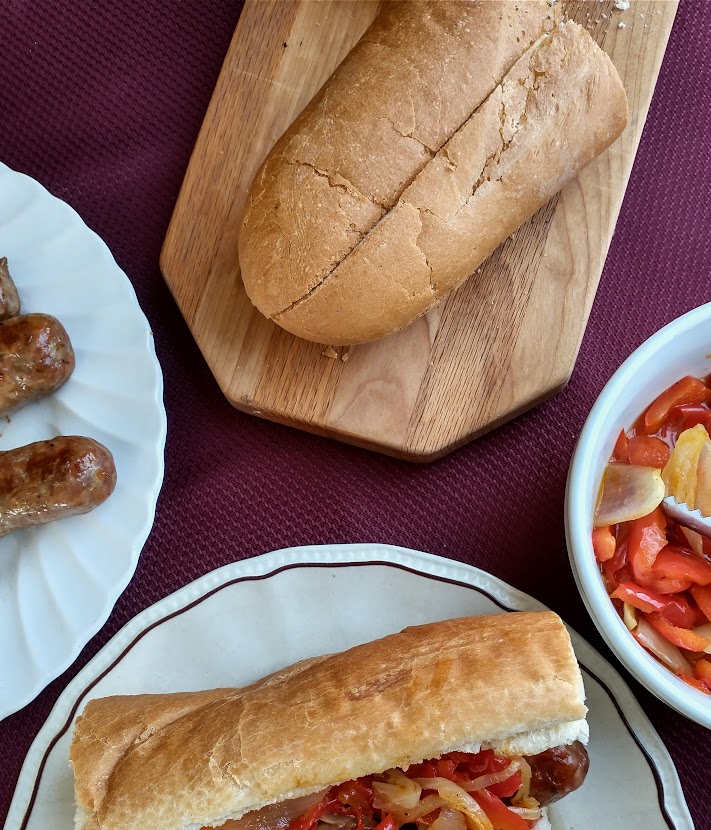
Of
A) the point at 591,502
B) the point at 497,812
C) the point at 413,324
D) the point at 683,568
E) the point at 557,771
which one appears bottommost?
the point at 497,812

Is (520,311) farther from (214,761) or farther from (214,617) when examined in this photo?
(214,761)

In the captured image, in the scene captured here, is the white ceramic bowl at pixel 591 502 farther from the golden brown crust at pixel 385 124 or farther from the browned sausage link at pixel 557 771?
the golden brown crust at pixel 385 124

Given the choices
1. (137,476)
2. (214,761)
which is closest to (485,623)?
(214,761)

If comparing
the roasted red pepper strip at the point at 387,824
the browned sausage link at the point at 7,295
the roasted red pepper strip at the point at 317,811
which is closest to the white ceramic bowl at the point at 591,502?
the roasted red pepper strip at the point at 387,824

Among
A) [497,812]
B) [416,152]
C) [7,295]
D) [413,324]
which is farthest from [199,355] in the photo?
A: [497,812]

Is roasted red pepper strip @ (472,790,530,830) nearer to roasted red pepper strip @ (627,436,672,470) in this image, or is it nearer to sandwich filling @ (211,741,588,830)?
sandwich filling @ (211,741,588,830)

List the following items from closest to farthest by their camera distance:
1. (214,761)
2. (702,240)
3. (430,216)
→ (214,761), (430,216), (702,240)

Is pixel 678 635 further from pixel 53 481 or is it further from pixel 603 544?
pixel 53 481

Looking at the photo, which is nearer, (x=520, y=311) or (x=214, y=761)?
(x=214, y=761)
